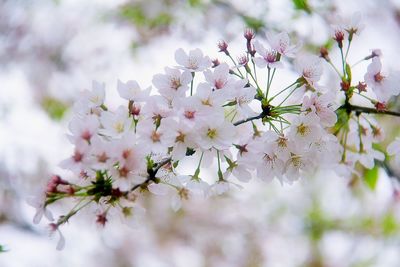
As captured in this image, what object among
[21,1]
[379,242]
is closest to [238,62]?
[21,1]

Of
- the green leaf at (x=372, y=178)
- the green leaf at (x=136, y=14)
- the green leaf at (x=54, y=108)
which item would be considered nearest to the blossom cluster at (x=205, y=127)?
the green leaf at (x=372, y=178)

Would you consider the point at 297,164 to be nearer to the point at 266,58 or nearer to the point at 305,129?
the point at 305,129

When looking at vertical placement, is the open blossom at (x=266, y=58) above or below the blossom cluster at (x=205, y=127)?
above

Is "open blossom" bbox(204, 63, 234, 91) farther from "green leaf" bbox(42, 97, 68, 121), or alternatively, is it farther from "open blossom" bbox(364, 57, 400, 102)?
"green leaf" bbox(42, 97, 68, 121)

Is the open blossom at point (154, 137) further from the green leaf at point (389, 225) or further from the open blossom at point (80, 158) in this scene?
the green leaf at point (389, 225)

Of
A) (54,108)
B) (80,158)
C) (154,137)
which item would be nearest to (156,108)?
(154,137)

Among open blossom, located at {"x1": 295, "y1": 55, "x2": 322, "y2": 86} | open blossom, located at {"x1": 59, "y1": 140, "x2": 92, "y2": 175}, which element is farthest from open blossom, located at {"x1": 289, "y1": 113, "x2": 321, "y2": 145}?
open blossom, located at {"x1": 59, "y1": 140, "x2": 92, "y2": 175}
